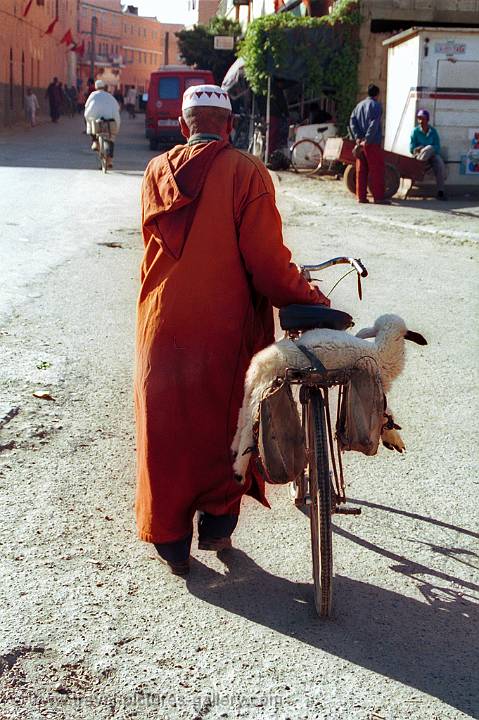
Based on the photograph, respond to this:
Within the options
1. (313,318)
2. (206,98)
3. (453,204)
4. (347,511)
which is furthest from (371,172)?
(313,318)

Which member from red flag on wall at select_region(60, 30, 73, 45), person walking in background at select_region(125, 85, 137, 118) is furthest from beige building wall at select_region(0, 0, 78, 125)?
person walking in background at select_region(125, 85, 137, 118)

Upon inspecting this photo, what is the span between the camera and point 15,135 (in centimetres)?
3534

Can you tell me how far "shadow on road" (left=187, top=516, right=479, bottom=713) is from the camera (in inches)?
118

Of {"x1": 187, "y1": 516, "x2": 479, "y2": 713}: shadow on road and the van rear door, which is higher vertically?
the van rear door

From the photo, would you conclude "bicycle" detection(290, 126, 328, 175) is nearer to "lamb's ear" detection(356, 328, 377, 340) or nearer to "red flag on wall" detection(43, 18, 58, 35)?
"lamb's ear" detection(356, 328, 377, 340)

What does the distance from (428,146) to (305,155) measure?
216 inches

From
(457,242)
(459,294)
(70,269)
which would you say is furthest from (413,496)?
(457,242)

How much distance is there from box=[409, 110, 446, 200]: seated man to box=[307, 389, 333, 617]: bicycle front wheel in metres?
14.2

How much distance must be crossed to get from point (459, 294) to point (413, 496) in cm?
488

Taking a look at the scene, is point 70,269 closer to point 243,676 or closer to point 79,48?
point 243,676

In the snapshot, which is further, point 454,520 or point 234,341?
point 454,520

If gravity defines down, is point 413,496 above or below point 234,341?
below

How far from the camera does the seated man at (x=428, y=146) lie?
662 inches

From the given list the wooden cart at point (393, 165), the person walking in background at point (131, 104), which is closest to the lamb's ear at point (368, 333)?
the wooden cart at point (393, 165)
